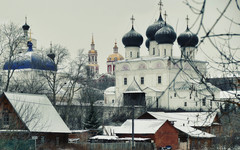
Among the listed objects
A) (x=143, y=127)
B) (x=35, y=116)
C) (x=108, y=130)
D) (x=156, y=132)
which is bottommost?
(x=108, y=130)

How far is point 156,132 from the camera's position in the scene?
30.6m

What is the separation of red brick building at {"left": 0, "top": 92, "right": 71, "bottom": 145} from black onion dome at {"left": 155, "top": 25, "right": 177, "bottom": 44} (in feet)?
127

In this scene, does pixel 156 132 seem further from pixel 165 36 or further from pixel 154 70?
pixel 154 70

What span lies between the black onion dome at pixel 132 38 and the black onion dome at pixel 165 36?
433cm

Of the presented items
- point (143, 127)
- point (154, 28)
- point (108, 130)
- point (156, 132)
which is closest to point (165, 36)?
point (154, 28)

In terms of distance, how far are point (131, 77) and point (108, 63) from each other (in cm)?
7165

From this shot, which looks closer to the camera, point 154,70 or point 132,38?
A: point 154,70

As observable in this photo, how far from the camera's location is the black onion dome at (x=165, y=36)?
208 ft

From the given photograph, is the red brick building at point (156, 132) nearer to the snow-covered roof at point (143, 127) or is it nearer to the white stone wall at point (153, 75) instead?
the snow-covered roof at point (143, 127)

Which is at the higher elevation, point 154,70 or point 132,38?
point 132,38

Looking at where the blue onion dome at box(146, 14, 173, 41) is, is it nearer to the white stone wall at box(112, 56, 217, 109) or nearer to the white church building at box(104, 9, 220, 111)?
the white church building at box(104, 9, 220, 111)

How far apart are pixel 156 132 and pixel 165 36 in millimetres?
35292

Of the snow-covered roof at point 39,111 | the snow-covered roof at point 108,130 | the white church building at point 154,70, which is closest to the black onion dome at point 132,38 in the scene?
the white church building at point 154,70

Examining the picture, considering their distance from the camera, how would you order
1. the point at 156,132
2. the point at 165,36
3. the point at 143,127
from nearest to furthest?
the point at 156,132, the point at 143,127, the point at 165,36
